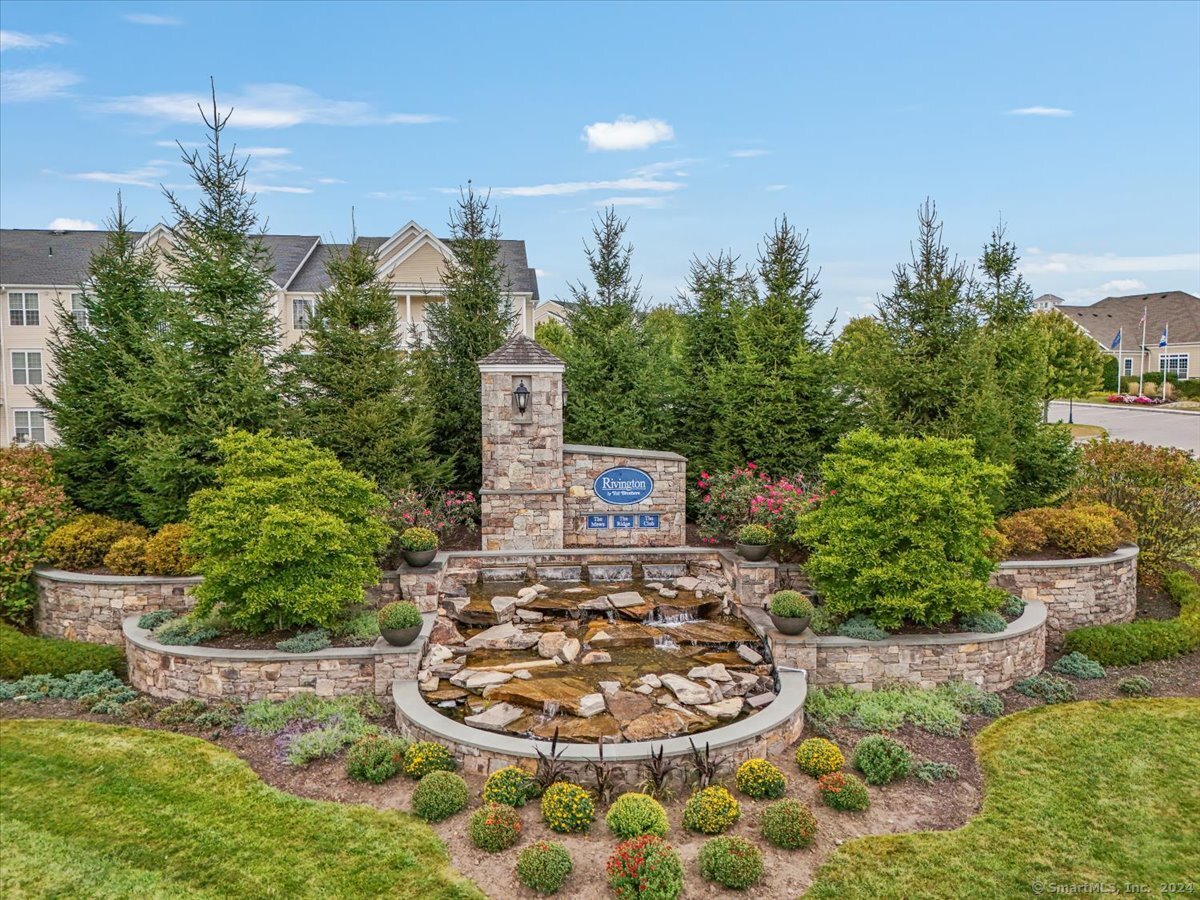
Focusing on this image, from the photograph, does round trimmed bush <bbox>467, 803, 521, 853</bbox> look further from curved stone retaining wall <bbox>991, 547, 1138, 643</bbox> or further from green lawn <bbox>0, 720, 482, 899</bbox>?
curved stone retaining wall <bbox>991, 547, 1138, 643</bbox>

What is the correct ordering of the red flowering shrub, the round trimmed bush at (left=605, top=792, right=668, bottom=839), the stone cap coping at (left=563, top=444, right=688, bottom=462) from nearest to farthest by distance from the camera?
the round trimmed bush at (left=605, top=792, right=668, bottom=839) → the red flowering shrub → the stone cap coping at (left=563, top=444, right=688, bottom=462)

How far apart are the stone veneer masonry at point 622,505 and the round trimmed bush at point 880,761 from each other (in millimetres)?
6967

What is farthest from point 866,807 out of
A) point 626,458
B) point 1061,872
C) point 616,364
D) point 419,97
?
point 419,97

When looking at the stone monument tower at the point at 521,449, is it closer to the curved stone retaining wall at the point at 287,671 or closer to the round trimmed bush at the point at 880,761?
the curved stone retaining wall at the point at 287,671

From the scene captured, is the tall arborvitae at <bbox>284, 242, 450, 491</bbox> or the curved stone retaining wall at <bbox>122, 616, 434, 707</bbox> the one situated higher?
the tall arborvitae at <bbox>284, 242, 450, 491</bbox>

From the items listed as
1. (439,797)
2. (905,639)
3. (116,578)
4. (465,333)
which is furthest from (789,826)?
(465,333)

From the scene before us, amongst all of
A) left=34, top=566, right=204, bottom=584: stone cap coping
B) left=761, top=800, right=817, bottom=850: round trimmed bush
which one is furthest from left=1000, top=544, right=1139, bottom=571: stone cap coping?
left=34, top=566, right=204, bottom=584: stone cap coping

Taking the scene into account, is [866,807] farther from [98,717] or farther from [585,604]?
[98,717]

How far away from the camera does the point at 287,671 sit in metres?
9.06

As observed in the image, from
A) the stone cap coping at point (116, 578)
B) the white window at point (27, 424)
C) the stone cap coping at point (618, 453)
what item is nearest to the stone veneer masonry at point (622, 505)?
the stone cap coping at point (618, 453)

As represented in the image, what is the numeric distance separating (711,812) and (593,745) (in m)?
1.41

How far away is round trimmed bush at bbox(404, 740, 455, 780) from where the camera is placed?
23.9 ft

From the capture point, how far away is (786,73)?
539 inches

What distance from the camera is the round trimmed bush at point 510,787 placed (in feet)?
21.9
